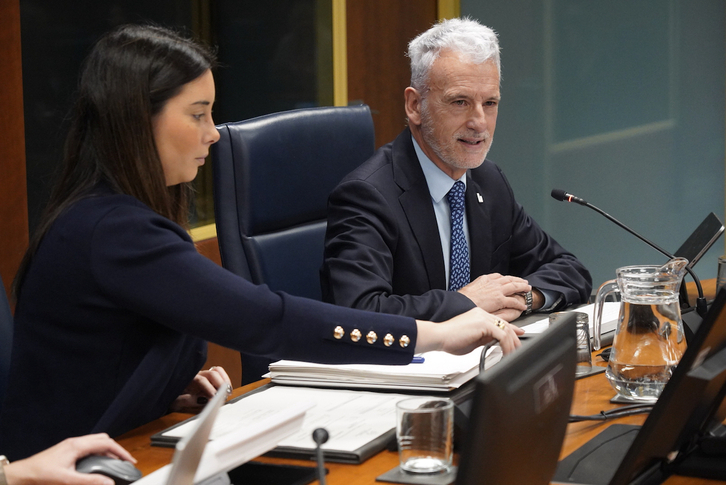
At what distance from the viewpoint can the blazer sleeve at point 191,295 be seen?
1245mm

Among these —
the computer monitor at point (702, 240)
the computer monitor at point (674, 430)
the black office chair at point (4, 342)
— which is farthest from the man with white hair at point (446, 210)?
the computer monitor at point (674, 430)

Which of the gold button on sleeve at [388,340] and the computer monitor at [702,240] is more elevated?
the computer monitor at [702,240]

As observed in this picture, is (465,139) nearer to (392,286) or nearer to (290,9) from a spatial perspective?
(392,286)

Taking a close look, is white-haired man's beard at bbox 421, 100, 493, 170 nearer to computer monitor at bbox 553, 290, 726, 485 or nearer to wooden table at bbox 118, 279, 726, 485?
wooden table at bbox 118, 279, 726, 485

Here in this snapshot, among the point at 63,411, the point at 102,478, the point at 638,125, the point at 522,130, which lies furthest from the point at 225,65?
the point at 102,478

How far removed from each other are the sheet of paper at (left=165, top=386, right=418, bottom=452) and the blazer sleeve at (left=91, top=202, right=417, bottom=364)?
0.29 ft

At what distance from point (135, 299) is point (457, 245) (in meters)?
1.08

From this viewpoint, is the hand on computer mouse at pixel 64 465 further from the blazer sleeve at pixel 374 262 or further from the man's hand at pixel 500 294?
the man's hand at pixel 500 294

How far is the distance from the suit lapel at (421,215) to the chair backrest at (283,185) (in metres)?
0.15

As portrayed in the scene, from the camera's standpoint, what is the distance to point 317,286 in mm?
2180

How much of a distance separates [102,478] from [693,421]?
70 centimetres

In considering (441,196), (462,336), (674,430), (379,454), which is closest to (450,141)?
(441,196)

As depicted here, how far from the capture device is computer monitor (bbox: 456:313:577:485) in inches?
25.9

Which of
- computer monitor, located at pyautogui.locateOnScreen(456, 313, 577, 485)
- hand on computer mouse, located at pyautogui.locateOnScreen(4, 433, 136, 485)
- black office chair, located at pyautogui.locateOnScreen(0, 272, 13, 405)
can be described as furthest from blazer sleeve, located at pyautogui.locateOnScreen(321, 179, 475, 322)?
computer monitor, located at pyautogui.locateOnScreen(456, 313, 577, 485)
